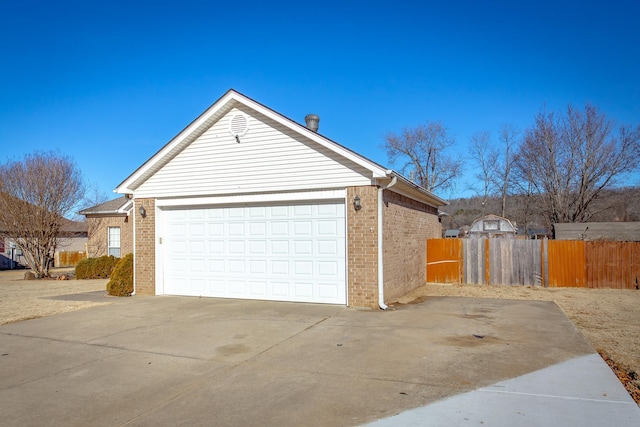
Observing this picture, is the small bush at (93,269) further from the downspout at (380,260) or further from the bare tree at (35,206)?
the downspout at (380,260)

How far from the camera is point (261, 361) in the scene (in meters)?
6.25

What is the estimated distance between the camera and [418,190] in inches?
510

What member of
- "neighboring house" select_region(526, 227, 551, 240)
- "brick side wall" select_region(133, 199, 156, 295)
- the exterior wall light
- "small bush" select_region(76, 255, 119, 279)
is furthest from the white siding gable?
"neighboring house" select_region(526, 227, 551, 240)

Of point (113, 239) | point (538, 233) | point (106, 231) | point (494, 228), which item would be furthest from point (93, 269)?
point (538, 233)

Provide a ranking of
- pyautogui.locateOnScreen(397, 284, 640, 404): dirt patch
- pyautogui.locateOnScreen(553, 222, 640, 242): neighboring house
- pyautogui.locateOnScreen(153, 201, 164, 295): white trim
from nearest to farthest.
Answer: pyautogui.locateOnScreen(397, 284, 640, 404): dirt patch → pyautogui.locateOnScreen(153, 201, 164, 295): white trim → pyautogui.locateOnScreen(553, 222, 640, 242): neighboring house

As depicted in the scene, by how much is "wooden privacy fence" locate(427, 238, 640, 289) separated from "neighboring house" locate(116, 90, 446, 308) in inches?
140

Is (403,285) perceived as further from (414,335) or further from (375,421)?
(375,421)

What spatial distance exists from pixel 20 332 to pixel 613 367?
1002 centimetres

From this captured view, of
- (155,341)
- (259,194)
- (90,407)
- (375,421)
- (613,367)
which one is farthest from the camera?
(259,194)

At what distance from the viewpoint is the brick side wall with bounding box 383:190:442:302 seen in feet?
36.0

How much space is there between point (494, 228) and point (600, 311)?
28.1 metres

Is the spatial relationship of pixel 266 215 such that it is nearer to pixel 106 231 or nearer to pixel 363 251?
pixel 363 251

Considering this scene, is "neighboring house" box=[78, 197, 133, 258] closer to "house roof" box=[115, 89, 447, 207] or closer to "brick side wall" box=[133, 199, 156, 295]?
"brick side wall" box=[133, 199, 156, 295]

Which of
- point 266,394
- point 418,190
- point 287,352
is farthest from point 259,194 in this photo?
point 266,394
